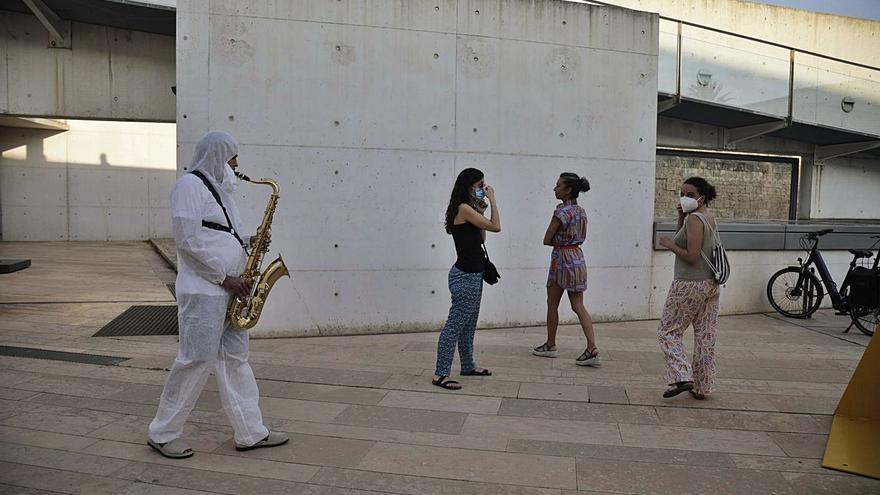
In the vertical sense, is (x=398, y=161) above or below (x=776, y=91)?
Result: below

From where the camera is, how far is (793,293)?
8.56 m

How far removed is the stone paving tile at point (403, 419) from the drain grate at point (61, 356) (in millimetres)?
2539

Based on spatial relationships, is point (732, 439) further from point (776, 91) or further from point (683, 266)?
point (776, 91)

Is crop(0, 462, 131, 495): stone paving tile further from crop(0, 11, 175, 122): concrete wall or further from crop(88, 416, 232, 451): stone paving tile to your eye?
crop(0, 11, 175, 122): concrete wall

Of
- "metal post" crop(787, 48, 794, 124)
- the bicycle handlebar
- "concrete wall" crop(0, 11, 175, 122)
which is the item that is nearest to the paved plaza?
the bicycle handlebar

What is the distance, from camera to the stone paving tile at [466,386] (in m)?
5.11

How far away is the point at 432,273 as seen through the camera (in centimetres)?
740

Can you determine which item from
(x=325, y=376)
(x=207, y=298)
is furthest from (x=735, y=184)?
(x=207, y=298)

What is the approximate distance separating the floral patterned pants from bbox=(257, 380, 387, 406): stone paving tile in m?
2.14

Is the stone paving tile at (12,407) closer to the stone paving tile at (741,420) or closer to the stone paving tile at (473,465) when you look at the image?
the stone paving tile at (473,465)

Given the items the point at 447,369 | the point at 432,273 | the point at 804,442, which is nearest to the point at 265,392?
the point at 447,369

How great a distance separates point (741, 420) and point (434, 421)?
207cm

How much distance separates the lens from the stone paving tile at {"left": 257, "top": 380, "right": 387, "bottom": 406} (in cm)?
486

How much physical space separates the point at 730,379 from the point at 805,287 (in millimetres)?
3813
